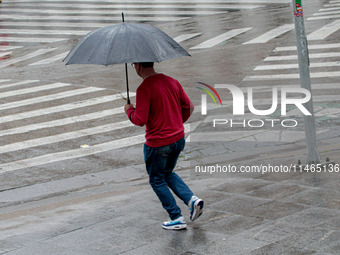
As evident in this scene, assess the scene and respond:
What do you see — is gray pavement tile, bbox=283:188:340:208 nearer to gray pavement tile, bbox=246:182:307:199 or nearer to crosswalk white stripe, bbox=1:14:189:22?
gray pavement tile, bbox=246:182:307:199

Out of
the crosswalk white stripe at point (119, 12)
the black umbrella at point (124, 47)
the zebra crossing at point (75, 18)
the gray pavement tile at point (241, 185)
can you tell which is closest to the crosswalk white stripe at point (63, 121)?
the gray pavement tile at point (241, 185)

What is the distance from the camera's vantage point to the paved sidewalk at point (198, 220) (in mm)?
5238

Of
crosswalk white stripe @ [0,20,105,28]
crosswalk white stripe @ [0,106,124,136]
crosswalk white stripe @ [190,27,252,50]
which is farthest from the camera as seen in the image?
crosswalk white stripe @ [0,20,105,28]

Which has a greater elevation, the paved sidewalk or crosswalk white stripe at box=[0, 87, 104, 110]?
crosswalk white stripe at box=[0, 87, 104, 110]

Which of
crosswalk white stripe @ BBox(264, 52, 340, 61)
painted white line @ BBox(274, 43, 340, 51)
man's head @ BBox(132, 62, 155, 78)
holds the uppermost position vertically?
man's head @ BBox(132, 62, 155, 78)

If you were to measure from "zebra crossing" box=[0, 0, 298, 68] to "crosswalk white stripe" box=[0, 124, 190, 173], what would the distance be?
33.2 feet

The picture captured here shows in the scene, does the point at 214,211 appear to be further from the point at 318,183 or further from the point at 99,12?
the point at 99,12

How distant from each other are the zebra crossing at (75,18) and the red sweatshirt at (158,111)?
1546 centimetres

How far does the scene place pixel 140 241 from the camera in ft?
18.0

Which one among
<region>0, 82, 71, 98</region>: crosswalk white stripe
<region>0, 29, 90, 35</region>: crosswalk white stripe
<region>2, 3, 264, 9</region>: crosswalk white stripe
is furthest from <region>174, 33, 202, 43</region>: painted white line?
<region>2, 3, 264, 9</region>: crosswalk white stripe

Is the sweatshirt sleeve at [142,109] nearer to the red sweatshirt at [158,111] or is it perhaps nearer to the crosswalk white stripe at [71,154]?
the red sweatshirt at [158,111]

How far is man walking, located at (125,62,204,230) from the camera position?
5.63 metres

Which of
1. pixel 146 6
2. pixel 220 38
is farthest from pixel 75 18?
pixel 220 38

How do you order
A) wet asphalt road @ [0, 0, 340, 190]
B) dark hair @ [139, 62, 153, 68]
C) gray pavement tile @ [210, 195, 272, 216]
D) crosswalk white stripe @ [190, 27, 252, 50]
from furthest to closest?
crosswalk white stripe @ [190, 27, 252, 50]
wet asphalt road @ [0, 0, 340, 190]
gray pavement tile @ [210, 195, 272, 216]
dark hair @ [139, 62, 153, 68]
